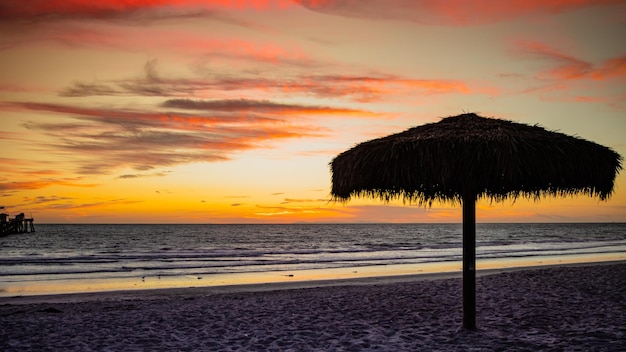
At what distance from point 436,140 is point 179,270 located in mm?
21248

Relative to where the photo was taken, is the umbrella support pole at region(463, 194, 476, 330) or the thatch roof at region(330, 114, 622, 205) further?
the umbrella support pole at region(463, 194, 476, 330)

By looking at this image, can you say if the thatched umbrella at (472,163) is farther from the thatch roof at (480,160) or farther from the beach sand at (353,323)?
the beach sand at (353,323)

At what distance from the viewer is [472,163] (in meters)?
6.29

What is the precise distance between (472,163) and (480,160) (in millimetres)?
100

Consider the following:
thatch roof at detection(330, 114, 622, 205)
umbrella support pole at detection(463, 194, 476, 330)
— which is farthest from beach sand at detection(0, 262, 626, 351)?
thatch roof at detection(330, 114, 622, 205)

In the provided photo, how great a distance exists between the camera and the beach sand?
23.4ft

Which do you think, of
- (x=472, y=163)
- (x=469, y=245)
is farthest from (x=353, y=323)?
(x=472, y=163)

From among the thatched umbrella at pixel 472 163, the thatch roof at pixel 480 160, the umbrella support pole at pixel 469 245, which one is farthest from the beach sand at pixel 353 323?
the thatch roof at pixel 480 160

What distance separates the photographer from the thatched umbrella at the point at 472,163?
6242 mm

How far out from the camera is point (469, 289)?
24.1 ft

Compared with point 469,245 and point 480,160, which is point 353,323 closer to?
point 469,245

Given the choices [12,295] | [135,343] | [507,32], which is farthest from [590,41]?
[12,295]

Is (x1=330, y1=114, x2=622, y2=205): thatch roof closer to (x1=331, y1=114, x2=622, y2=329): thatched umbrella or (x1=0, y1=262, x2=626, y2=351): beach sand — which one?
(x1=331, y1=114, x2=622, y2=329): thatched umbrella

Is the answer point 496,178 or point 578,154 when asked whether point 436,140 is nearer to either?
point 496,178
